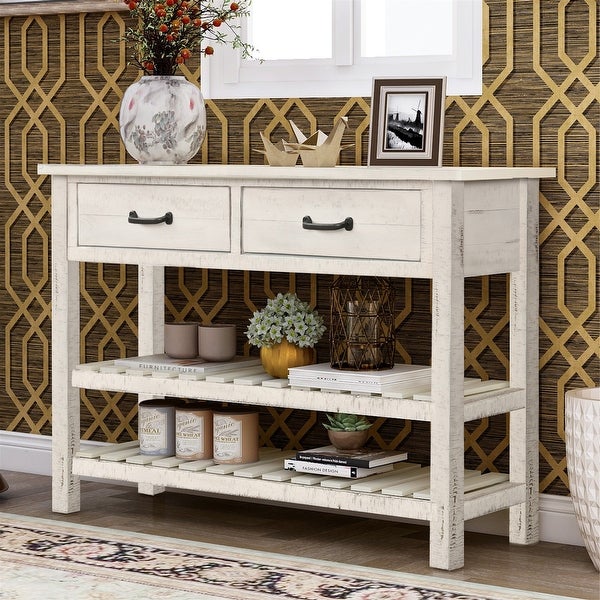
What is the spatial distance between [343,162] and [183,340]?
1.98ft

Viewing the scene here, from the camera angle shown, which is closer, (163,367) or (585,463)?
(585,463)

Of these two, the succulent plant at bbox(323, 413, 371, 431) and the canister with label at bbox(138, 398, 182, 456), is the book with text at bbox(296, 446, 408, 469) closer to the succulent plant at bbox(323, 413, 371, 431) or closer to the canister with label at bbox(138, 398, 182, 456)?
the succulent plant at bbox(323, 413, 371, 431)

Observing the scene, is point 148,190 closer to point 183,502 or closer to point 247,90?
point 247,90

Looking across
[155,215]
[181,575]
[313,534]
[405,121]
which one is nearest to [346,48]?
[405,121]

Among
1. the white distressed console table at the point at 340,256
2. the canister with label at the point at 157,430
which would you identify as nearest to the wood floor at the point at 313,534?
the white distressed console table at the point at 340,256

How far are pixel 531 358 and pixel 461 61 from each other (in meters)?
0.74

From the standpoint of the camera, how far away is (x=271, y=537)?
3.11m

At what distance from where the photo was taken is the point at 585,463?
2.76m

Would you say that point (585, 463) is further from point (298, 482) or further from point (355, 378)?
point (298, 482)

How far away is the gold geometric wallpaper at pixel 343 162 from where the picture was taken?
304cm

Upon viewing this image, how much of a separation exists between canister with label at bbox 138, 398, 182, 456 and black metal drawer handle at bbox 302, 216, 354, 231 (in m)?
0.69

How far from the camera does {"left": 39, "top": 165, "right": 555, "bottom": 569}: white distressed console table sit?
9.00 feet

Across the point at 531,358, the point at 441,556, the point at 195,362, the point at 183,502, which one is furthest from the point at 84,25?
the point at 441,556

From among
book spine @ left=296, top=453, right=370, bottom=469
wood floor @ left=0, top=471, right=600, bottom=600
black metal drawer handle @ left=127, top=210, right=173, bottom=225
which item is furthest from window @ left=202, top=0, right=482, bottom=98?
wood floor @ left=0, top=471, right=600, bottom=600
